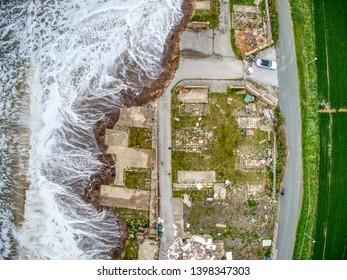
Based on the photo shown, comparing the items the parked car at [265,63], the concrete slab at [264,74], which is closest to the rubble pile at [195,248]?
the concrete slab at [264,74]

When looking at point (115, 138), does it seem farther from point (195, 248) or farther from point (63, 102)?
point (195, 248)

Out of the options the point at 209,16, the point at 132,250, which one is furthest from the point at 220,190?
the point at 209,16

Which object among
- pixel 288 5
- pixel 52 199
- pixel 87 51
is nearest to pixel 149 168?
pixel 52 199

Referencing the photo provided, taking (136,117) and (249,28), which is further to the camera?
(249,28)

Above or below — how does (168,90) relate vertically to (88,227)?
above

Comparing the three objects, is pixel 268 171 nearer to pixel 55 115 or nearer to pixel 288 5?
pixel 288 5

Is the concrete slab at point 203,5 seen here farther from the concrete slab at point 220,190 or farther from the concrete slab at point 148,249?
the concrete slab at point 148,249
